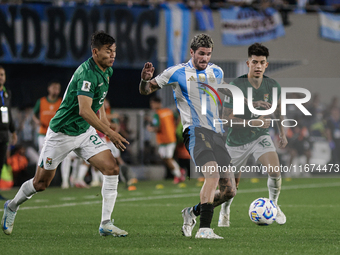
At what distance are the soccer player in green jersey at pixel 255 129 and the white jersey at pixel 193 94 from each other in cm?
94

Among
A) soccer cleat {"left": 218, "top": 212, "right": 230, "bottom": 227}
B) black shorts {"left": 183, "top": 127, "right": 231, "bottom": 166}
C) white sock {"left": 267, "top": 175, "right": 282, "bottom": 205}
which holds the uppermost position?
black shorts {"left": 183, "top": 127, "right": 231, "bottom": 166}

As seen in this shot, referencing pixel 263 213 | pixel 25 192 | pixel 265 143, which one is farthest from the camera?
pixel 265 143

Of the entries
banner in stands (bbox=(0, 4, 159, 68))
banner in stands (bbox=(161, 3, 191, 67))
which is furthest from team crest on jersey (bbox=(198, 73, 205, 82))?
banner in stands (bbox=(161, 3, 191, 67))

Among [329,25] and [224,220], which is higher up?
[329,25]

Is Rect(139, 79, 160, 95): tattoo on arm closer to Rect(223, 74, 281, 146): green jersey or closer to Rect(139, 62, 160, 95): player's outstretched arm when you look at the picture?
Rect(139, 62, 160, 95): player's outstretched arm

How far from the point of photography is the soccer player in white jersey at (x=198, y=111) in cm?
634

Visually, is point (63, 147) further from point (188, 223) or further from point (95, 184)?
point (95, 184)

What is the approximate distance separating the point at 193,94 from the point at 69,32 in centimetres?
1209

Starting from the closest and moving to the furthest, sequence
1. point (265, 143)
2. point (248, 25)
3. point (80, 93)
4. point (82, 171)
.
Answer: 1. point (80, 93)
2. point (265, 143)
3. point (82, 171)
4. point (248, 25)

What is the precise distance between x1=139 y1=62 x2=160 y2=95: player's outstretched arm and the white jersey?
8cm

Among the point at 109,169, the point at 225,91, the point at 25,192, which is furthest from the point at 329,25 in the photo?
the point at 25,192

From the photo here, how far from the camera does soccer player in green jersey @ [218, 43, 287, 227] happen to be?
7645 mm

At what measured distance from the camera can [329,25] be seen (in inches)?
872

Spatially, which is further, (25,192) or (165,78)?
(25,192)
